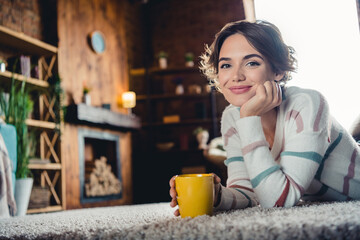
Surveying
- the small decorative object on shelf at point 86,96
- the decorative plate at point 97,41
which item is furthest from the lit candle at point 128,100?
the small decorative object on shelf at point 86,96

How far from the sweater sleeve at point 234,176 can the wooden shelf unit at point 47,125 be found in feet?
9.74

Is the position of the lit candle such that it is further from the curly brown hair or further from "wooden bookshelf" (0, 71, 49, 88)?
the curly brown hair

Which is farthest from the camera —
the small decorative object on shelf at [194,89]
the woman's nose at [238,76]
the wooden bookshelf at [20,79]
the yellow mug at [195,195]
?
the small decorative object on shelf at [194,89]

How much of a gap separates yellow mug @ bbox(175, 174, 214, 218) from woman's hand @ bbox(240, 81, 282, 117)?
246mm

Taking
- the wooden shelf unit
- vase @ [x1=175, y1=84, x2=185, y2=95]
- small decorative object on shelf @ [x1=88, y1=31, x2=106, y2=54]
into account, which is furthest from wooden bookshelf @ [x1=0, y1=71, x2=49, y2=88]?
vase @ [x1=175, y1=84, x2=185, y2=95]

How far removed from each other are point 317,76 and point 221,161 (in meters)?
1.88

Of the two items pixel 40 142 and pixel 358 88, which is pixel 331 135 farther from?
pixel 40 142

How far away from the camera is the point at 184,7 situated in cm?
679

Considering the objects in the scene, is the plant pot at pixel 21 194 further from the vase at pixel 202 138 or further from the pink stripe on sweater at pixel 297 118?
the vase at pixel 202 138

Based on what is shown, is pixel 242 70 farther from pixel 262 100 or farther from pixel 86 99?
pixel 86 99

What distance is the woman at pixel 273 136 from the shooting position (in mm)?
855

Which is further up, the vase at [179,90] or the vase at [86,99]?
the vase at [179,90]

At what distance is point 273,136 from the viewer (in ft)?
3.61

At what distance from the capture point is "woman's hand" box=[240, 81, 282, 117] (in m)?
0.92
